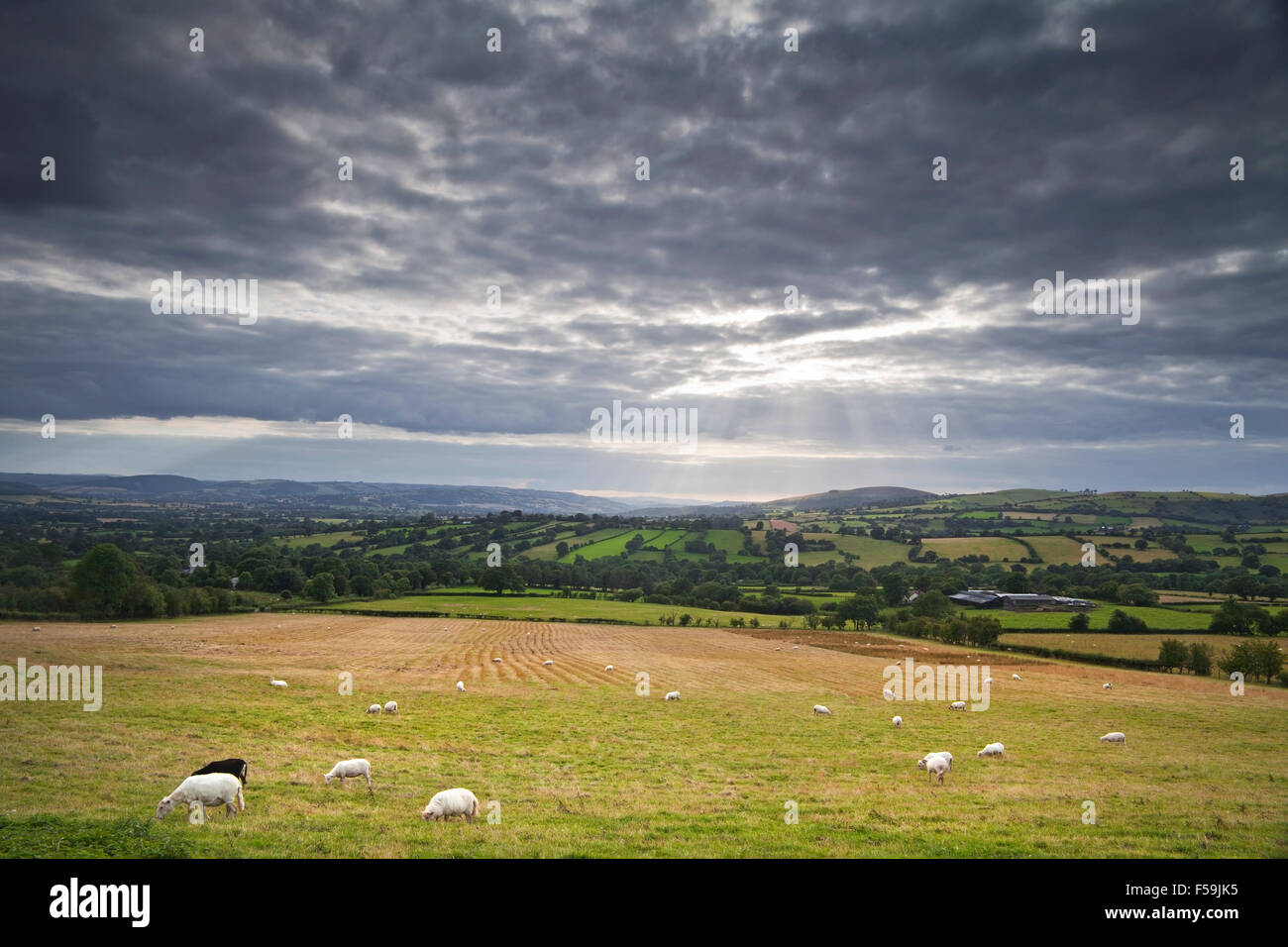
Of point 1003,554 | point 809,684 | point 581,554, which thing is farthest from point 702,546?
point 809,684

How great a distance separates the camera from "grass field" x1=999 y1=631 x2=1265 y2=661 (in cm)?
6216

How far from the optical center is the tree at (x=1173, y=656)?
183 ft

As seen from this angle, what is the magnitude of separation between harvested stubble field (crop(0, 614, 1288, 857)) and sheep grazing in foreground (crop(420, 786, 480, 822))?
44cm

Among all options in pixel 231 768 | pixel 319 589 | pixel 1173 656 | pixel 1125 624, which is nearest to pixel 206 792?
pixel 231 768

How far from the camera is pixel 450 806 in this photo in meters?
11.5

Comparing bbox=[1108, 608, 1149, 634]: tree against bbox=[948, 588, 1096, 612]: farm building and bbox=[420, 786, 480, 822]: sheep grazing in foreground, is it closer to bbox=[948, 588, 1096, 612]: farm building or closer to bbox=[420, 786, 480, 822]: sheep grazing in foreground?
bbox=[948, 588, 1096, 612]: farm building

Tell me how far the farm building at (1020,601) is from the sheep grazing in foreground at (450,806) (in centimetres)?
9955

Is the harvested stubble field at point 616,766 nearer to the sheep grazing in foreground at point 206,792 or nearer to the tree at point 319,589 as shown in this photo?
the sheep grazing in foreground at point 206,792

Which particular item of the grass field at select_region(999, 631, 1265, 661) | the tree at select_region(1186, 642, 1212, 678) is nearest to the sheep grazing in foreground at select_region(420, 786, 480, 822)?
the tree at select_region(1186, 642, 1212, 678)

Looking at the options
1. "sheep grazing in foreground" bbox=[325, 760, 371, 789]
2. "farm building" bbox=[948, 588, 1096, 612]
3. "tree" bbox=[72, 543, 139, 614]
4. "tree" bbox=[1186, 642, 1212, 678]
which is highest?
"sheep grazing in foreground" bbox=[325, 760, 371, 789]

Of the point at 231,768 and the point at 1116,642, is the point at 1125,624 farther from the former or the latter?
the point at 231,768

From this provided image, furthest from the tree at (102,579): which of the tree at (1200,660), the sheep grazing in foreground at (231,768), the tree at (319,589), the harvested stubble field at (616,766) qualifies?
the tree at (1200,660)
